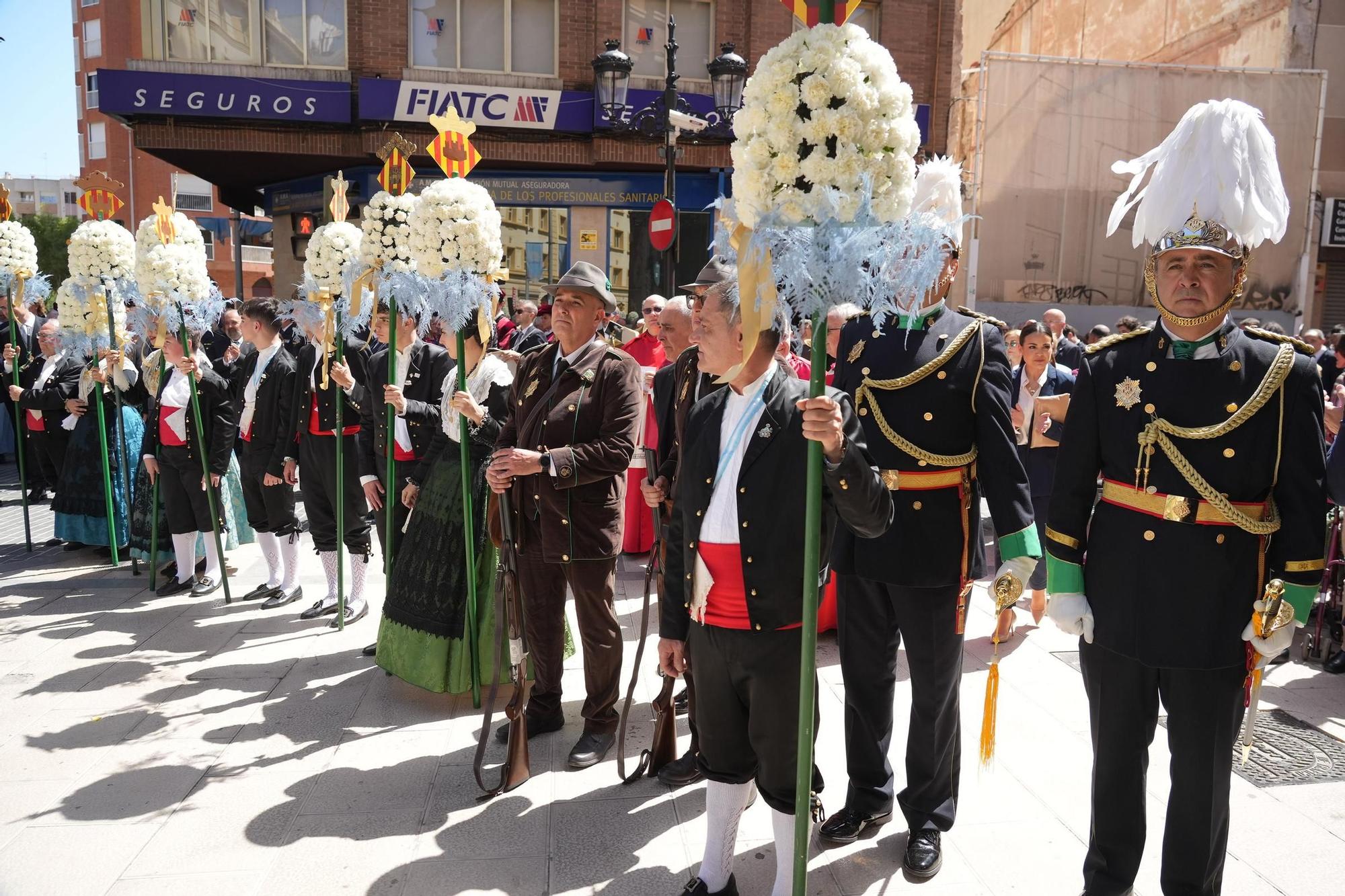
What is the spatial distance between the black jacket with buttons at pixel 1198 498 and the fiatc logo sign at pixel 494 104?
1568 centimetres

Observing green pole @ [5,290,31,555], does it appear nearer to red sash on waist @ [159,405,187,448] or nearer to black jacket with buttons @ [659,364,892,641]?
red sash on waist @ [159,405,187,448]

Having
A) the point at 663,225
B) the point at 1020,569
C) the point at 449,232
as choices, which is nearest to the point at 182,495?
the point at 449,232

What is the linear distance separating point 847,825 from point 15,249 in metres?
8.20

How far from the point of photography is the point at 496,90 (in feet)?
55.7

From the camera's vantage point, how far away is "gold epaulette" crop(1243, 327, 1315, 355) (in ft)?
8.86

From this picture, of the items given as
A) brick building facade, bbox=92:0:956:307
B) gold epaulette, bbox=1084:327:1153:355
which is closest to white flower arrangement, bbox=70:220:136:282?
gold epaulette, bbox=1084:327:1153:355

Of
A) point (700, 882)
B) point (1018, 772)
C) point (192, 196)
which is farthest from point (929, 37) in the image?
point (192, 196)

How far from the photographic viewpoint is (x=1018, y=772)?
13.5ft

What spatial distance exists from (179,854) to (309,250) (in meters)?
3.72

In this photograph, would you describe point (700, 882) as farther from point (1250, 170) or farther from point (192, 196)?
point (192, 196)

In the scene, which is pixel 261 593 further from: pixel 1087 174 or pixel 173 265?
pixel 1087 174

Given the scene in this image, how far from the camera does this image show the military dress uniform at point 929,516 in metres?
3.32

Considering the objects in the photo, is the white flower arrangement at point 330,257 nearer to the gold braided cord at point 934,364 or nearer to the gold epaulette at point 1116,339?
the gold braided cord at point 934,364

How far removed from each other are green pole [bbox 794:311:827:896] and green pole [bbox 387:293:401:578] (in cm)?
321
